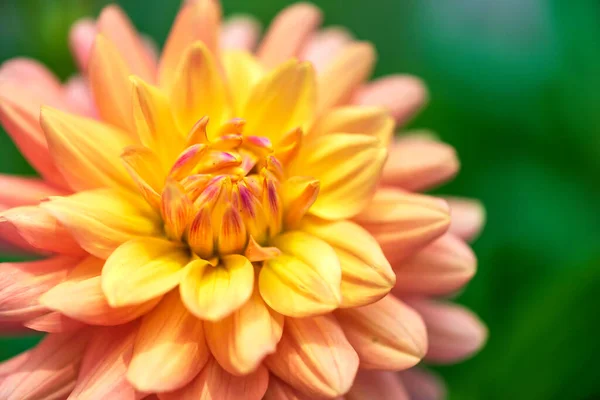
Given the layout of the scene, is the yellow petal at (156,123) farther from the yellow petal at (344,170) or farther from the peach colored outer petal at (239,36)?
the peach colored outer petal at (239,36)

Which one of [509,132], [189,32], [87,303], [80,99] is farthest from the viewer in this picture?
[509,132]

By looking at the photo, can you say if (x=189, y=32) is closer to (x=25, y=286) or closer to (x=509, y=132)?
(x=25, y=286)

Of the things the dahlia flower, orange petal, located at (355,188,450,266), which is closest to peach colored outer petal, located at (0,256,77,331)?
the dahlia flower

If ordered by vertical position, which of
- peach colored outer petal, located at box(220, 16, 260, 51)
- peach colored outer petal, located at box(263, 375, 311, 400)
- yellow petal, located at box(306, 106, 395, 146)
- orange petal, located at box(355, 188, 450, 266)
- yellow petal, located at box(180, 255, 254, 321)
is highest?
yellow petal, located at box(306, 106, 395, 146)

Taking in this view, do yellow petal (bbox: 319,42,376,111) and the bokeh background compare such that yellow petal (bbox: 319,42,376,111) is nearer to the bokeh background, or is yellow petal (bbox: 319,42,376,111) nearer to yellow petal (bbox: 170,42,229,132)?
yellow petal (bbox: 170,42,229,132)

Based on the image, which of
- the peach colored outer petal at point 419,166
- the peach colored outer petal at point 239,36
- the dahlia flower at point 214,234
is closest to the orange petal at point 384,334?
the dahlia flower at point 214,234

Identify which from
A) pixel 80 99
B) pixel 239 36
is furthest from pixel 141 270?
pixel 239 36
